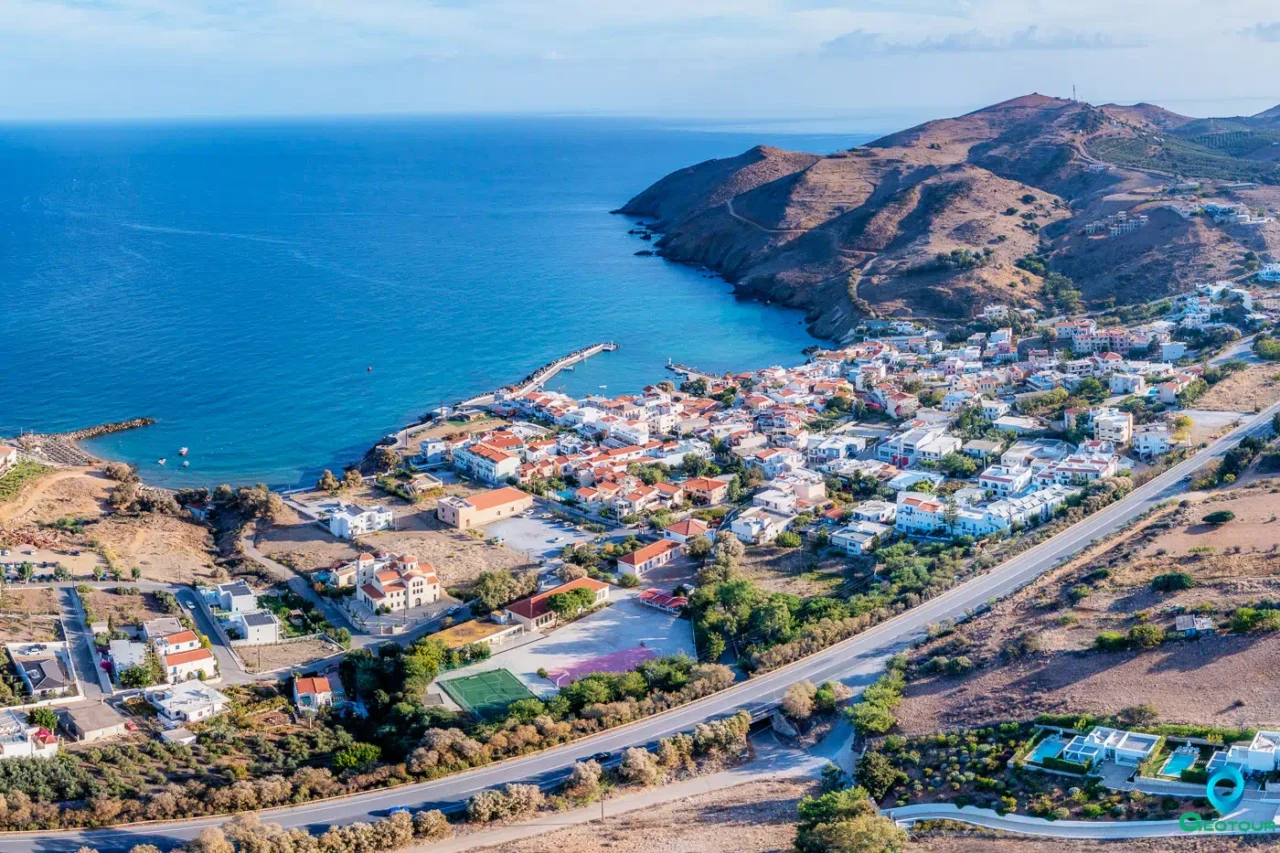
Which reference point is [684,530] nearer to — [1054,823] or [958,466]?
[958,466]

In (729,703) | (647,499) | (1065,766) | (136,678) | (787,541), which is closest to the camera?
(1065,766)

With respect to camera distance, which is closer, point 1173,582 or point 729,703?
point 729,703

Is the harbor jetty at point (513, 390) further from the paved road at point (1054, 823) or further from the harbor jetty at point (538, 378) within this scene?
the paved road at point (1054, 823)

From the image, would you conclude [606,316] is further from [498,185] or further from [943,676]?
[498,185]

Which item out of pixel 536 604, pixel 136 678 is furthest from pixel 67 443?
pixel 536 604

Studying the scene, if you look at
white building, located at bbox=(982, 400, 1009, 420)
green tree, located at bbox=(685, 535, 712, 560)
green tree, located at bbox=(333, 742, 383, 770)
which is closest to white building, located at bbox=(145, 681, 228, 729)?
green tree, located at bbox=(333, 742, 383, 770)

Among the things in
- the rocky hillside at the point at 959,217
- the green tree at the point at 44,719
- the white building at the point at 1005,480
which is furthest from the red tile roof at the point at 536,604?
the rocky hillside at the point at 959,217
